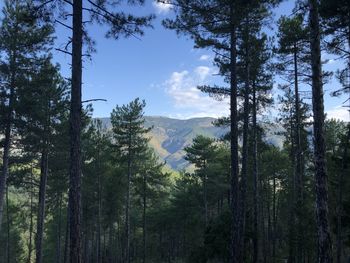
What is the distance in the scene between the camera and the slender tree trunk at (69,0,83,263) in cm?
925

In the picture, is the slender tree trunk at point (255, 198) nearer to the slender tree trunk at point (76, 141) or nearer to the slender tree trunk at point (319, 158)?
the slender tree trunk at point (319, 158)

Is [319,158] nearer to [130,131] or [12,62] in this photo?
[12,62]

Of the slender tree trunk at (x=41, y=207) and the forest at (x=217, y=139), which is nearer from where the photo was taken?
the forest at (x=217, y=139)

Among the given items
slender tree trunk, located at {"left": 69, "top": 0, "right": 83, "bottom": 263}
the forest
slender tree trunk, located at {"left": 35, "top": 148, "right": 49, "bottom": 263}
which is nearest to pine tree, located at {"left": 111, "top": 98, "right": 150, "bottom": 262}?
the forest

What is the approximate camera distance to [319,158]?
9.56 meters

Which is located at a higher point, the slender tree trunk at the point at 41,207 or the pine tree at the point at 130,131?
the pine tree at the point at 130,131

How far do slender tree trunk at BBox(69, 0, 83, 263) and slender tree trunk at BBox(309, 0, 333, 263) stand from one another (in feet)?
19.3

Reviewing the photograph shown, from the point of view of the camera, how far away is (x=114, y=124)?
3416 cm

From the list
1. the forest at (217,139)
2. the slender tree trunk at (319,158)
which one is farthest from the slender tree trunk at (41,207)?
the slender tree trunk at (319,158)

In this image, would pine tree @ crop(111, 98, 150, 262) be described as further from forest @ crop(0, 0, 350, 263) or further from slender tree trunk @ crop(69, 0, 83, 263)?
slender tree trunk @ crop(69, 0, 83, 263)

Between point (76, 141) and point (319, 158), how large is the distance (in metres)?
6.20

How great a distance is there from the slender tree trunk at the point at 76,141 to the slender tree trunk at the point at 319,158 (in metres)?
5.88

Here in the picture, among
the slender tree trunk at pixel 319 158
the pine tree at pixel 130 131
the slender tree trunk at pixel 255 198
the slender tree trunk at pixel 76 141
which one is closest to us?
the slender tree trunk at pixel 319 158

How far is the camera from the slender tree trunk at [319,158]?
8992 mm
